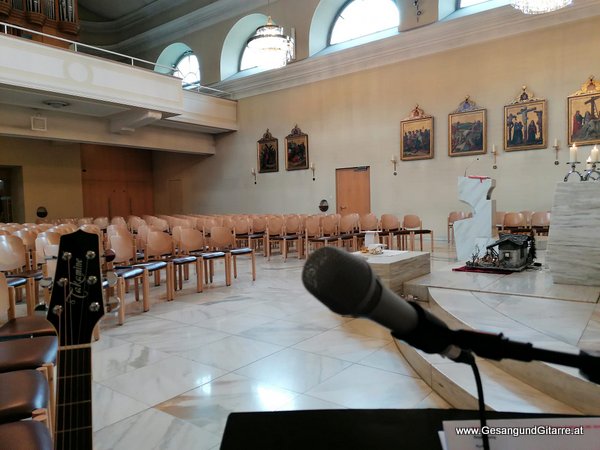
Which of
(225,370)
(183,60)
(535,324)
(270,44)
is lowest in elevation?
(225,370)

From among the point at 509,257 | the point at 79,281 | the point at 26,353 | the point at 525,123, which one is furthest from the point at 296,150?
the point at 79,281

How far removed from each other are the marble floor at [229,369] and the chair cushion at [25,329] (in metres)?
0.57

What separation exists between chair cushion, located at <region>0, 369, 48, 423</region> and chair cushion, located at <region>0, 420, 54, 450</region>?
0.50 ft

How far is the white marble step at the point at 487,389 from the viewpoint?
7.23 feet

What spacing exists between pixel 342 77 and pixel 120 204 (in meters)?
10.5

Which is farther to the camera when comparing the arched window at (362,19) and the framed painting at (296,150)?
the framed painting at (296,150)

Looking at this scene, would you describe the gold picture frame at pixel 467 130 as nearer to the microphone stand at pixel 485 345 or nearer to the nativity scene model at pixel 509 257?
the nativity scene model at pixel 509 257

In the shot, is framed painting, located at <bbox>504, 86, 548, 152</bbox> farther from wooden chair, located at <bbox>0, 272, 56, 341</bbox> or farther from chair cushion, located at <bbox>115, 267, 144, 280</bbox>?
wooden chair, located at <bbox>0, 272, 56, 341</bbox>

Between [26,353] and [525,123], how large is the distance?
10360 millimetres

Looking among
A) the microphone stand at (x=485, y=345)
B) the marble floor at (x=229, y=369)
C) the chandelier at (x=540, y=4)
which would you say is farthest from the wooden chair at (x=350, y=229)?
the microphone stand at (x=485, y=345)

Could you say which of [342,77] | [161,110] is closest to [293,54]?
[342,77]

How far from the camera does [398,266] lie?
14.9ft

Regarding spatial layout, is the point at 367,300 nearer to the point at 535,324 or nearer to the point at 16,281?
the point at 535,324

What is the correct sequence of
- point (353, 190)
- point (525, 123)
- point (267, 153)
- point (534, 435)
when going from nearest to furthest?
point (534, 435)
point (525, 123)
point (353, 190)
point (267, 153)
